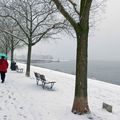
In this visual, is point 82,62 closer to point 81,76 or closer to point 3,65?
point 81,76

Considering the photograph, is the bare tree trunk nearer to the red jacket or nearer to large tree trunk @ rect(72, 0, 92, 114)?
large tree trunk @ rect(72, 0, 92, 114)

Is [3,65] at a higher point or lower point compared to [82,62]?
lower

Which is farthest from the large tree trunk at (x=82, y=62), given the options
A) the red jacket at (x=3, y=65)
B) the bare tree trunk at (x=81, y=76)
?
the red jacket at (x=3, y=65)

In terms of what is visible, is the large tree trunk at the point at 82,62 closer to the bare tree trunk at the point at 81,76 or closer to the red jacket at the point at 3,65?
the bare tree trunk at the point at 81,76

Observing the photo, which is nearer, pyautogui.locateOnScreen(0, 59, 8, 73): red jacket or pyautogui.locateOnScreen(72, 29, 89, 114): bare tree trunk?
pyautogui.locateOnScreen(72, 29, 89, 114): bare tree trunk

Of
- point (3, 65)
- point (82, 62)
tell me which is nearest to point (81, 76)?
point (82, 62)

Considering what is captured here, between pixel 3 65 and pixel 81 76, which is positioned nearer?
pixel 81 76

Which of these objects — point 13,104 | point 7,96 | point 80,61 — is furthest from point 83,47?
point 7,96

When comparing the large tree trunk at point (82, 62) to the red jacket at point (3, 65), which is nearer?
the large tree trunk at point (82, 62)

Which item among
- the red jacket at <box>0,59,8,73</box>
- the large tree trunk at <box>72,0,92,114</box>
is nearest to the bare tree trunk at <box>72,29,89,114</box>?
the large tree trunk at <box>72,0,92,114</box>

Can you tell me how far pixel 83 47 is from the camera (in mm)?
8055

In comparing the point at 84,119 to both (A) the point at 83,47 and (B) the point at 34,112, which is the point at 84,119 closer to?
(B) the point at 34,112

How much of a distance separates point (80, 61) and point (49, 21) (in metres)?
11.7

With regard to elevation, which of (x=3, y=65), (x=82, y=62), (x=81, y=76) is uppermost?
(x=82, y=62)
